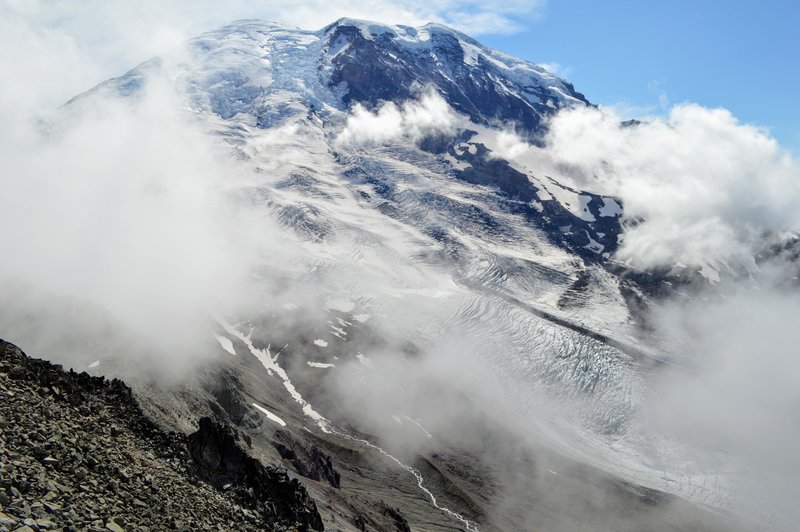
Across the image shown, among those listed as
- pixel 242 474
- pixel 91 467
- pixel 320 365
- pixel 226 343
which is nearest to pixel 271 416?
pixel 226 343

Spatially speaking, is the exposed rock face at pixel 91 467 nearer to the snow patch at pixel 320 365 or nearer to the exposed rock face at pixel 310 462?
the exposed rock face at pixel 310 462

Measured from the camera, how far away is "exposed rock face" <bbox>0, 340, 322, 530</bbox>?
20250 millimetres

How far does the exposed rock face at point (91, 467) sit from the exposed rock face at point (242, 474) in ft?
3.27

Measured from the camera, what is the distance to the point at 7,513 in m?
18.3

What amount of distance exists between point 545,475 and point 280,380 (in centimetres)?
6787

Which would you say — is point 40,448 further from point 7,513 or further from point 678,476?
point 678,476

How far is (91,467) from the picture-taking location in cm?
2445

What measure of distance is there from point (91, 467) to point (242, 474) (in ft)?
65.5

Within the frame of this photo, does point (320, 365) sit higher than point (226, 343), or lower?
higher

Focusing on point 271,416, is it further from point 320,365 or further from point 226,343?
point 320,365

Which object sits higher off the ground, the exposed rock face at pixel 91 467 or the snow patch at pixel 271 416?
the snow patch at pixel 271 416

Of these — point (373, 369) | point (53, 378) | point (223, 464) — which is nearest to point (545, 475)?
point (373, 369)

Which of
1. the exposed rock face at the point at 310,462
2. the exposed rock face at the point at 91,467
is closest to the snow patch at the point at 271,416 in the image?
the exposed rock face at the point at 310,462

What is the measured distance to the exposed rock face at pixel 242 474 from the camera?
125ft
